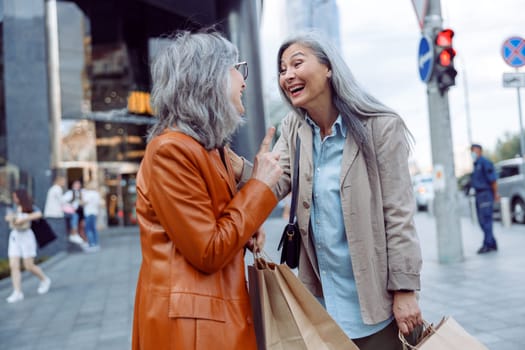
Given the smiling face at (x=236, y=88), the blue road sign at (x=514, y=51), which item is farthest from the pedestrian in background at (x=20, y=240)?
the blue road sign at (x=514, y=51)

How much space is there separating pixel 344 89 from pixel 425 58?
251 inches

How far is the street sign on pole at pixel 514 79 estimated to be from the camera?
7.15m

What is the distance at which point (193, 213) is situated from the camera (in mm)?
1480

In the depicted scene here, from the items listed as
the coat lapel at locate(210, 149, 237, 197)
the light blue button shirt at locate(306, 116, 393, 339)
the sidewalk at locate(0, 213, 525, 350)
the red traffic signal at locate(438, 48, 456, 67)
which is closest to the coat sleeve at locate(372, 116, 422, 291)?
the light blue button shirt at locate(306, 116, 393, 339)

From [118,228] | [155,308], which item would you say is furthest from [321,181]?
[118,228]

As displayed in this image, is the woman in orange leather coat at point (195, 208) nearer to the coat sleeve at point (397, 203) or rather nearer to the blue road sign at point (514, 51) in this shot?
the coat sleeve at point (397, 203)

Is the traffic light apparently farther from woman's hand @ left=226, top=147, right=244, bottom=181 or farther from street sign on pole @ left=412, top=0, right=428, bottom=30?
woman's hand @ left=226, top=147, right=244, bottom=181

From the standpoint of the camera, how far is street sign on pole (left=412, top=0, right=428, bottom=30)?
24.7ft

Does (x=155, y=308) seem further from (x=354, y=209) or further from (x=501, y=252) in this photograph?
(x=501, y=252)

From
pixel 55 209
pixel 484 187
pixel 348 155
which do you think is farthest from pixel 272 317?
pixel 55 209

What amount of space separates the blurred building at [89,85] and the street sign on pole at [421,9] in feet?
29.9

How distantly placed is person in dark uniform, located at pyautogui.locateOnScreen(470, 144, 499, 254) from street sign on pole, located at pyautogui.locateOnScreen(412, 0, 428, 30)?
2.73m

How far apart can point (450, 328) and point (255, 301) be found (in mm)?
704

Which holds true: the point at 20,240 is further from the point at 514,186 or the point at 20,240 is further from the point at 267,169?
the point at 514,186
